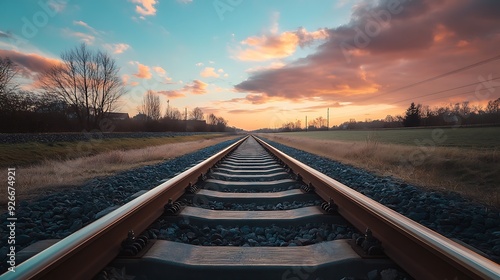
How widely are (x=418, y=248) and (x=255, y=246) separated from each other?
1.16 m

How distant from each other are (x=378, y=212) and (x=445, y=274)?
2.88 feet

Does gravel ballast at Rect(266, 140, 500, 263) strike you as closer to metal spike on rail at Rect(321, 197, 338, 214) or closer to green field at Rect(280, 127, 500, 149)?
metal spike on rail at Rect(321, 197, 338, 214)

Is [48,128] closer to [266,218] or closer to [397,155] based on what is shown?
[397,155]

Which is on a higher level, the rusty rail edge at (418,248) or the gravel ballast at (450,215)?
the rusty rail edge at (418,248)

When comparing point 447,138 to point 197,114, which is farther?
point 197,114

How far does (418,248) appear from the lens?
74.7 inches

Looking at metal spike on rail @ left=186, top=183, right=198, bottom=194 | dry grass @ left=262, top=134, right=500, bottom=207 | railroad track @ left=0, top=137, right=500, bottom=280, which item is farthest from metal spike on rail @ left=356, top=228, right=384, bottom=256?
dry grass @ left=262, top=134, right=500, bottom=207

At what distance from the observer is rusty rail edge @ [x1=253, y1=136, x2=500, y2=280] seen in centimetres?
151

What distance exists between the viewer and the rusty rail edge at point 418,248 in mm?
1512

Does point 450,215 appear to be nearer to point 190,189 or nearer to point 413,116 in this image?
point 190,189

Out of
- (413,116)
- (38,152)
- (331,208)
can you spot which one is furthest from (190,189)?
(413,116)

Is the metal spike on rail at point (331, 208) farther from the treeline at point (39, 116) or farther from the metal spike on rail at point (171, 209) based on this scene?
the treeline at point (39, 116)

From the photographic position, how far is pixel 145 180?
6.32 metres

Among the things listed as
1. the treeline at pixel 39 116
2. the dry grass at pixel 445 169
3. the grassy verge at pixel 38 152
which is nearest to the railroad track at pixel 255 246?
the dry grass at pixel 445 169
